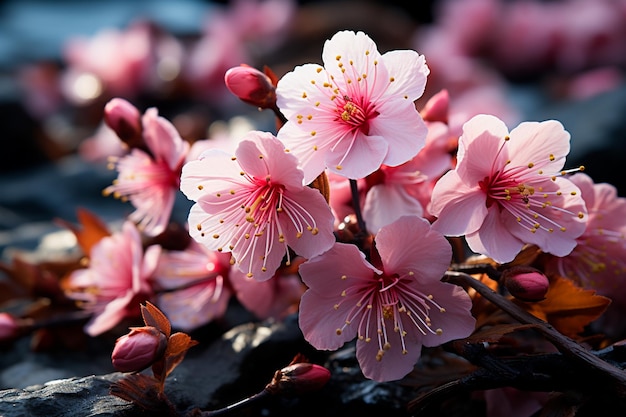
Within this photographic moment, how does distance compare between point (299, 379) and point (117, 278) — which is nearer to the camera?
point (299, 379)

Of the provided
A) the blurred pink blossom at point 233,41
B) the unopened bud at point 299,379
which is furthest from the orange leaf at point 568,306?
the blurred pink blossom at point 233,41

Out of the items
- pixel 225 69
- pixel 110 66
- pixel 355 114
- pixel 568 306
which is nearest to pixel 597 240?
pixel 568 306

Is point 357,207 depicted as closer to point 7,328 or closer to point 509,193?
point 509,193

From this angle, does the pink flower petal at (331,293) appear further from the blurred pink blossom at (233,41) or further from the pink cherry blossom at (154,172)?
the blurred pink blossom at (233,41)

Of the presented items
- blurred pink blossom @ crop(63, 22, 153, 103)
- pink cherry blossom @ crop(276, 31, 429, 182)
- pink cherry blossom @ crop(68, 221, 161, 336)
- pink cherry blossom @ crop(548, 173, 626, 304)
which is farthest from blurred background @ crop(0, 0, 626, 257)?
pink cherry blossom @ crop(276, 31, 429, 182)

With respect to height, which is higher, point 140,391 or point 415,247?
point 415,247

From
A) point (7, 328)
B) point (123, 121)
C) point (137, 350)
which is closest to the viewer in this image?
point (137, 350)
